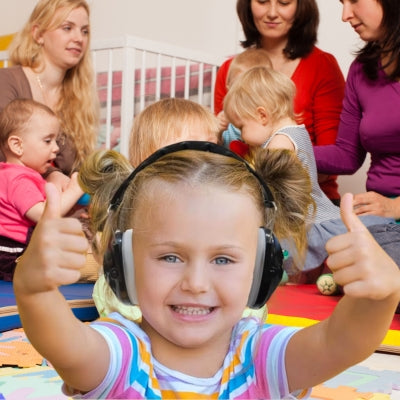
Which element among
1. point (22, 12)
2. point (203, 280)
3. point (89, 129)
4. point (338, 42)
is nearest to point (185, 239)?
point (203, 280)

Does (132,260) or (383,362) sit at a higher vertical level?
(132,260)

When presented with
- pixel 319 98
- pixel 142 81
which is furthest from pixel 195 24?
pixel 319 98

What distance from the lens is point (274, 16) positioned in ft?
8.70

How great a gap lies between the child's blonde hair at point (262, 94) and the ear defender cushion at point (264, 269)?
5.13ft

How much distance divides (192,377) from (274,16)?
6.89 ft

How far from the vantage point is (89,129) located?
2.89 metres

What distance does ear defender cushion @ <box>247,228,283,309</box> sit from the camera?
760 mm

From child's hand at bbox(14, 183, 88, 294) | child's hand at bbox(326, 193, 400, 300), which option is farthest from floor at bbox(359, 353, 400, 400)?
child's hand at bbox(14, 183, 88, 294)

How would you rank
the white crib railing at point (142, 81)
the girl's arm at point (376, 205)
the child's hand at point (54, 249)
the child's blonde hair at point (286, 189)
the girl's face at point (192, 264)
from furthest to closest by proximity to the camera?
the white crib railing at point (142, 81)
the girl's arm at point (376, 205)
the child's blonde hair at point (286, 189)
the girl's face at point (192, 264)
the child's hand at point (54, 249)

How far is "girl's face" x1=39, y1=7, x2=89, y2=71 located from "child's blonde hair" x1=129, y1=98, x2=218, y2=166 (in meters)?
1.13

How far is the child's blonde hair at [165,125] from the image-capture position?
1.76m

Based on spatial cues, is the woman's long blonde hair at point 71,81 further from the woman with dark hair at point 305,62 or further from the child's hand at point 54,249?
the child's hand at point 54,249

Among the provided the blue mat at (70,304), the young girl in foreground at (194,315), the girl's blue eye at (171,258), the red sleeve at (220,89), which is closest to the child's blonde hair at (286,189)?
the young girl in foreground at (194,315)

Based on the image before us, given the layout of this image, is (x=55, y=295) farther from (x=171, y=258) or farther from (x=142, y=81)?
(x=142, y=81)
